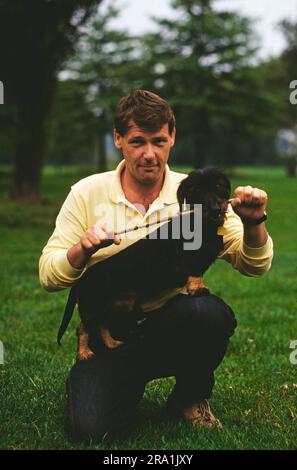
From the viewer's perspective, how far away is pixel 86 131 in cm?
4812

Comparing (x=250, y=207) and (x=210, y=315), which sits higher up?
(x=250, y=207)

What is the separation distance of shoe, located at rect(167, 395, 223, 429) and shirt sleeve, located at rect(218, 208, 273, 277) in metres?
0.83

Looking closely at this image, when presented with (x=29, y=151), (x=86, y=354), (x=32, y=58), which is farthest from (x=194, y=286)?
(x=29, y=151)

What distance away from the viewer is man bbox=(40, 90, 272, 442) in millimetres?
3865

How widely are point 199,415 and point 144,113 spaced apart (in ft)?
5.65

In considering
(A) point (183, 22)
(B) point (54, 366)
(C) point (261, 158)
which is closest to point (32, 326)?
(B) point (54, 366)

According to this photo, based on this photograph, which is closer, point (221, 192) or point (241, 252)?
point (221, 192)

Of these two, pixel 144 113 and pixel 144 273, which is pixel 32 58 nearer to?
pixel 144 113

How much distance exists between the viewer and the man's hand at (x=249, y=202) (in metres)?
3.57

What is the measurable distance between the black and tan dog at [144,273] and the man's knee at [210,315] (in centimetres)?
7

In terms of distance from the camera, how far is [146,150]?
152 inches

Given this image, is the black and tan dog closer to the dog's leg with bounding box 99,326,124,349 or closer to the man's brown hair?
the dog's leg with bounding box 99,326,124,349

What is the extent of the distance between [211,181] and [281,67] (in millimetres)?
58115

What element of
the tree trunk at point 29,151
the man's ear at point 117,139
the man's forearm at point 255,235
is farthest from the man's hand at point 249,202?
the tree trunk at point 29,151
